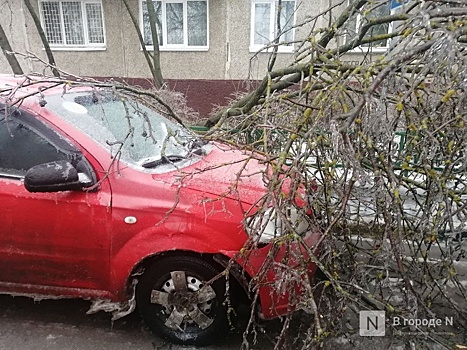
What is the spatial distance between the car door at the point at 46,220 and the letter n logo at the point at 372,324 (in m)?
1.78

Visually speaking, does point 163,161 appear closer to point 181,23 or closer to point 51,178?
point 51,178

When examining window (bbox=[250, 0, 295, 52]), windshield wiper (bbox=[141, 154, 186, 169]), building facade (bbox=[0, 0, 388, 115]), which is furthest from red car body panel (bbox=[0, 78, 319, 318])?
window (bbox=[250, 0, 295, 52])

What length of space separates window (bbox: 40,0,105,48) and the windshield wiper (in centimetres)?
1053

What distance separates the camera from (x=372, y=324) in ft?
8.63

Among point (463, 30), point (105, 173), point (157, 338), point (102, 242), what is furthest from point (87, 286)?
point (463, 30)

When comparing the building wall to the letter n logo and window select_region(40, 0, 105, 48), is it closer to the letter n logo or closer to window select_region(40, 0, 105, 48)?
window select_region(40, 0, 105, 48)

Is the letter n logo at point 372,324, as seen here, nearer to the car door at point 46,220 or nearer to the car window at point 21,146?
the car door at point 46,220

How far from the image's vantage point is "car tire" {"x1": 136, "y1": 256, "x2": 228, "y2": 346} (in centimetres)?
260

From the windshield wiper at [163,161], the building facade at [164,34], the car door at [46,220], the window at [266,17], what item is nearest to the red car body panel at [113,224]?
the car door at [46,220]

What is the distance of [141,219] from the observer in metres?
2.56

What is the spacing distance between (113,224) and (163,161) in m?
0.60

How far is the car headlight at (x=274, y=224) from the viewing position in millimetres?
2015

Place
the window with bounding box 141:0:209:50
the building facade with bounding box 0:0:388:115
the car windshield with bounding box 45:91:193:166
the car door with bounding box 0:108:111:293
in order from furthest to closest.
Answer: the window with bounding box 141:0:209:50, the building facade with bounding box 0:0:388:115, the car windshield with bounding box 45:91:193:166, the car door with bounding box 0:108:111:293

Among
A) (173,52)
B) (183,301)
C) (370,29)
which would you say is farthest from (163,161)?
(173,52)
